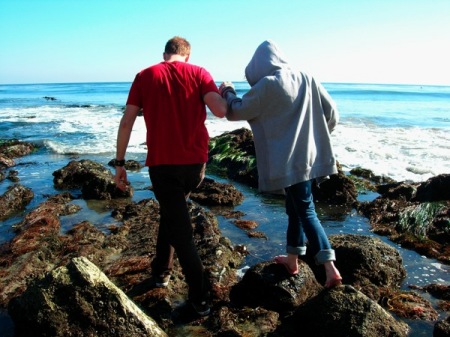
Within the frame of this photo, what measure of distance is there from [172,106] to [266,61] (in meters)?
0.84

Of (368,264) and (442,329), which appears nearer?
(442,329)

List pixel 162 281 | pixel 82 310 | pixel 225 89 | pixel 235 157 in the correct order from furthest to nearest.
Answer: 1. pixel 235 157
2. pixel 162 281
3. pixel 225 89
4. pixel 82 310

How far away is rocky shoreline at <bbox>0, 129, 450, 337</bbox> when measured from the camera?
323 cm

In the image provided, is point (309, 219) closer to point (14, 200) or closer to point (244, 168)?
point (14, 200)

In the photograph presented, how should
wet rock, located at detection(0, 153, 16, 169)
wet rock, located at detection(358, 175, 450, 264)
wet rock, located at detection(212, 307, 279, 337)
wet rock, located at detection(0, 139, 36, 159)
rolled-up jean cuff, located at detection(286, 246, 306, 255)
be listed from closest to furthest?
1. wet rock, located at detection(212, 307, 279, 337)
2. rolled-up jean cuff, located at detection(286, 246, 306, 255)
3. wet rock, located at detection(358, 175, 450, 264)
4. wet rock, located at detection(0, 153, 16, 169)
5. wet rock, located at detection(0, 139, 36, 159)

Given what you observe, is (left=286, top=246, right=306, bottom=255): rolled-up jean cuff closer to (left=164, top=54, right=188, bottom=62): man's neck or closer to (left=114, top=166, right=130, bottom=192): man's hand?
(left=114, top=166, right=130, bottom=192): man's hand

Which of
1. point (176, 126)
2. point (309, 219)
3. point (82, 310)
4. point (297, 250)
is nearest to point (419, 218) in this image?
point (297, 250)

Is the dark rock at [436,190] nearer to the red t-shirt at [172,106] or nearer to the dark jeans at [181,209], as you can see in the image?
the dark jeans at [181,209]

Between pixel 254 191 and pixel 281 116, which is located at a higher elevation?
pixel 281 116

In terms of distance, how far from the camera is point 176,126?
3328 millimetres

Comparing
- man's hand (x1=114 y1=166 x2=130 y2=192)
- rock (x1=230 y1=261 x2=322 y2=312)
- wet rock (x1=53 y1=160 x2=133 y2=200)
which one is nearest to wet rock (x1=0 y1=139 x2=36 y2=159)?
wet rock (x1=53 y1=160 x2=133 y2=200)

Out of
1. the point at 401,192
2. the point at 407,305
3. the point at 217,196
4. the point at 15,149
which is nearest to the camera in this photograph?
the point at 407,305

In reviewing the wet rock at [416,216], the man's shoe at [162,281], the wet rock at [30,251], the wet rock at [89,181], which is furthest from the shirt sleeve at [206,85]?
the wet rock at [89,181]

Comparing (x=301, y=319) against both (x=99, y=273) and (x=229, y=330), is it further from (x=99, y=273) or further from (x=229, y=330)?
(x=99, y=273)
